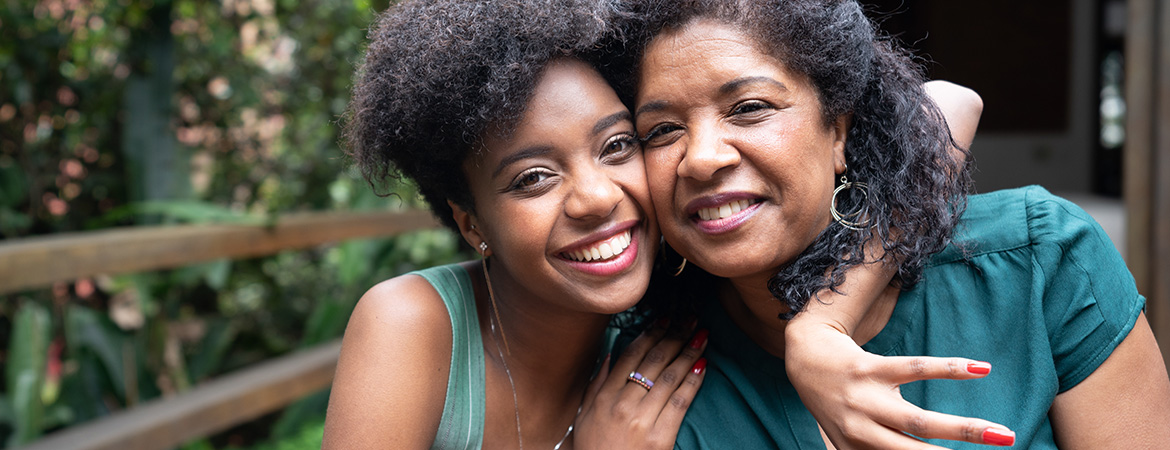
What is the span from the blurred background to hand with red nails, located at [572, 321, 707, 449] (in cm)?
114

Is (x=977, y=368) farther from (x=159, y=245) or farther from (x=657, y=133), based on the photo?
(x=159, y=245)

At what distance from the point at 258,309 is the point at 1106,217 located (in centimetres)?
553

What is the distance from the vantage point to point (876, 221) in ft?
6.13

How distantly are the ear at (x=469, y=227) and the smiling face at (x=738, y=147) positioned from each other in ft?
1.73

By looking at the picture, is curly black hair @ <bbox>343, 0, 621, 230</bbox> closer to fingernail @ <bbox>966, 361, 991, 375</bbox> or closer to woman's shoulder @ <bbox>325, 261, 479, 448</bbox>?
woman's shoulder @ <bbox>325, 261, 479, 448</bbox>

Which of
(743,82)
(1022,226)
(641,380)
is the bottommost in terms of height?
(641,380)

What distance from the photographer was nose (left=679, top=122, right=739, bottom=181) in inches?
68.6

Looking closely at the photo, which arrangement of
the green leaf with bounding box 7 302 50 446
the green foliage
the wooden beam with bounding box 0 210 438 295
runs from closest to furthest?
the wooden beam with bounding box 0 210 438 295, the green leaf with bounding box 7 302 50 446, the green foliage

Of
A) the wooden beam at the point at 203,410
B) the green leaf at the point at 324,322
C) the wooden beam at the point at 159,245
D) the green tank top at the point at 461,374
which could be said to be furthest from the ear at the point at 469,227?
the green leaf at the point at 324,322

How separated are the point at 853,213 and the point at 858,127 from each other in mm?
186

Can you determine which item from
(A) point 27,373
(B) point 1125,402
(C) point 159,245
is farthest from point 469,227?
(A) point 27,373

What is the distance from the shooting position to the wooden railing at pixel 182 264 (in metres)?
2.78

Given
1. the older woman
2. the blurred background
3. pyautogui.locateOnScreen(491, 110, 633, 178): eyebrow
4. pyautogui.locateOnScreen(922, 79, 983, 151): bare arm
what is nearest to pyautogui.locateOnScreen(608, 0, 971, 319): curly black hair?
the older woman

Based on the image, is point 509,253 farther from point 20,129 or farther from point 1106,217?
point 1106,217
